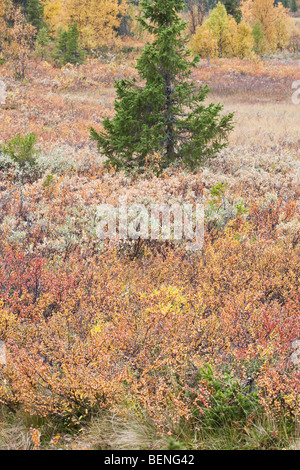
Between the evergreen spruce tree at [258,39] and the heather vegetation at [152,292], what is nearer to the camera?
the heather vegetation at [152,292]

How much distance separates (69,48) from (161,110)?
24350mm

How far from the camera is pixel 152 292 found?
150 inches

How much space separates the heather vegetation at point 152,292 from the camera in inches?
98.9

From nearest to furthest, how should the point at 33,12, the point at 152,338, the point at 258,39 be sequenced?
the point at 152,338 < the point at 33,12 < the point at 258,39

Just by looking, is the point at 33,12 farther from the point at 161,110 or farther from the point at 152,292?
the point at 152,292

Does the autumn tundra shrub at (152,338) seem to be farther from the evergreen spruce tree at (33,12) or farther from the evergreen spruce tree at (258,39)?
the evergreen spruce tree at (258,39)

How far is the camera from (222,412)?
2.49m

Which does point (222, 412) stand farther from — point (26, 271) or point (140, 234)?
point (140, 234)

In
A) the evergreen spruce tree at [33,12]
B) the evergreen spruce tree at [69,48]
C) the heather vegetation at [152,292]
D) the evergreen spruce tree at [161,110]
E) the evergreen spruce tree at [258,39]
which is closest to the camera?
the heather vegetation at [152,292]

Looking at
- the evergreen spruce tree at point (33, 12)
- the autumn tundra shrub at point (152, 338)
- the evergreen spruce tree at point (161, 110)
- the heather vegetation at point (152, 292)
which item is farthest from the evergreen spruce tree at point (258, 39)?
the autumn tundra shrub at point (152, 338)

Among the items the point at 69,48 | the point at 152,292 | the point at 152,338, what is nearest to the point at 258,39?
the point at 69,48

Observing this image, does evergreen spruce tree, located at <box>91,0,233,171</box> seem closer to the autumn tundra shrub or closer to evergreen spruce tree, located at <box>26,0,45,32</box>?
the autumn tundra shrub

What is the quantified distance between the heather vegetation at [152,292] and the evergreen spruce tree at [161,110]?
0.04 m

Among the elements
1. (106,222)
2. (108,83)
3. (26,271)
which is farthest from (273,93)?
(26,271)
